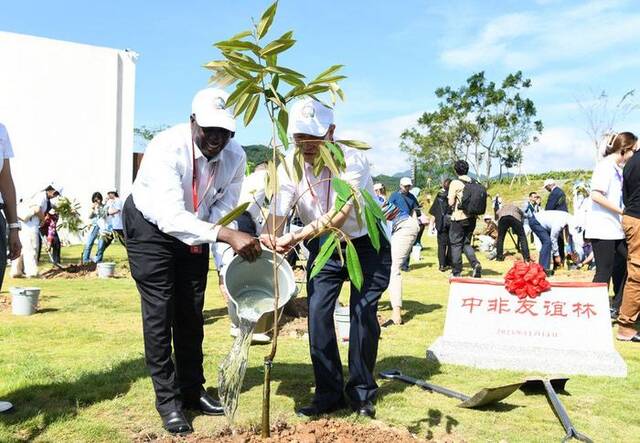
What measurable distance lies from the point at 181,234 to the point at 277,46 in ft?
3.39

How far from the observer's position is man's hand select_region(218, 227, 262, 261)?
2.61m

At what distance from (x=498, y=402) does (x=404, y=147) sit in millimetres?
39403

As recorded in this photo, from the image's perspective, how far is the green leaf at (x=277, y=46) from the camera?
2307 mm

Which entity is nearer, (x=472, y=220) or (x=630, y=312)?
(x=630, y=312)

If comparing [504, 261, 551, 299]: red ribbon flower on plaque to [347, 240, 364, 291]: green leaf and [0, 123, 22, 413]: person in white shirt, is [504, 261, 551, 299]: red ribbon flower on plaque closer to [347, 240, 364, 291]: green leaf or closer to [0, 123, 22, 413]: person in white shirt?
[347, 240, 364, 291]: green leaf

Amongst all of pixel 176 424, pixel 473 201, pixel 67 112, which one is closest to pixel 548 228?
pixel 473 201

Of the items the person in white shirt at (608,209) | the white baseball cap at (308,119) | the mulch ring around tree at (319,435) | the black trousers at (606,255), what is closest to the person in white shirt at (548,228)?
the black trousers at (606,255)

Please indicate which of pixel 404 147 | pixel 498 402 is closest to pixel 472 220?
pixel 498 402

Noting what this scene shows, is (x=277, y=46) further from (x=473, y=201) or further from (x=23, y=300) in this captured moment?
(x=473, y=201)

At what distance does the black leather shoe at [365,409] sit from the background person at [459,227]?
653 centimetres

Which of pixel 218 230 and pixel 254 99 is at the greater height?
pixel 254 99

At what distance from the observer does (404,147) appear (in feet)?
139

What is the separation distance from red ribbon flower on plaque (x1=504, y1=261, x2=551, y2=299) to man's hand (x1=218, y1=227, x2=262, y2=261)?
3.09m

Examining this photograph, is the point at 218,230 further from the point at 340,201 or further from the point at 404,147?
the point at 404,147
